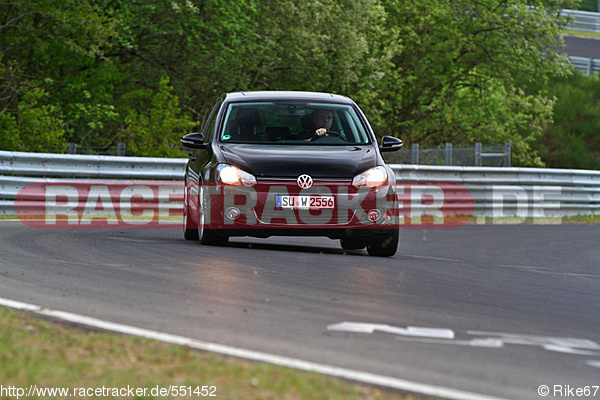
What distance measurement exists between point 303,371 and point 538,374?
1.21 m

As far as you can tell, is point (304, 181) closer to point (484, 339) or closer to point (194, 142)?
point (194, 142)

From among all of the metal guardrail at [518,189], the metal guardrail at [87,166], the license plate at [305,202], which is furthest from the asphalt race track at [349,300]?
the metal guardrail at [518,189]

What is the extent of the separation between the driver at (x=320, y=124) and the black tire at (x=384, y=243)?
1.29 metres

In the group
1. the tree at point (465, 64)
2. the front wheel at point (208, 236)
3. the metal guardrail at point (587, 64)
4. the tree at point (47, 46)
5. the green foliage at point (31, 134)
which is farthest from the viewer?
the metal guardrail at point (587, 64)

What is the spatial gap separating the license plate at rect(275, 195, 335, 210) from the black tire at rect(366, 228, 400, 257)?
0.85 metres

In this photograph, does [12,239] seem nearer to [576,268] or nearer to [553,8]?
[576,268]

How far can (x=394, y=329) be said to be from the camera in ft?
20.5

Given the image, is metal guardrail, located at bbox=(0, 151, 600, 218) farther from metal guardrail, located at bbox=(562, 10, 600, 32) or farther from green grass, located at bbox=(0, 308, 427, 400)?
metal guardrail, located at bbox=(562, 10, 600, 32)

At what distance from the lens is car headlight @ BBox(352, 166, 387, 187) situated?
10.6 m

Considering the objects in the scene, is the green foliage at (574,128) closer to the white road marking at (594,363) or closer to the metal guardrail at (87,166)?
the metal guardrail at (87,166)

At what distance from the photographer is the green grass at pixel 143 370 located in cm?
448

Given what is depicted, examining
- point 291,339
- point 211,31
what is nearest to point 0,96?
point 211,31

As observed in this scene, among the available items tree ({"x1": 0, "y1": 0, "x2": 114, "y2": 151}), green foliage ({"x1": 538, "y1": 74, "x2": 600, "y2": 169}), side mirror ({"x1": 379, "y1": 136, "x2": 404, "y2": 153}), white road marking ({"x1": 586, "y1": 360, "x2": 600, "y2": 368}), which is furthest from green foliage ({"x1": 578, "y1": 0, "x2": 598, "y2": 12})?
white road marking ({"x1": 586, "y1": 360, "x2": 600, "y2": 368})

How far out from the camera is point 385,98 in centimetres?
3753
